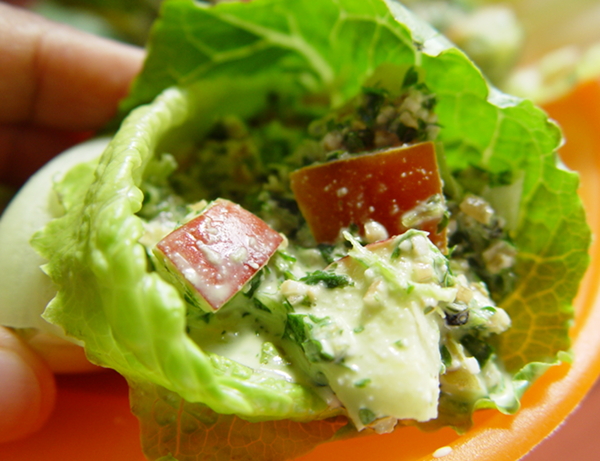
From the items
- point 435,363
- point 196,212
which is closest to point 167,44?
point 196,212

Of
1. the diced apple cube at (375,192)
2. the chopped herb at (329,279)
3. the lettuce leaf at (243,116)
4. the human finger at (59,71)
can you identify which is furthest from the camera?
the human finger at (59,71)

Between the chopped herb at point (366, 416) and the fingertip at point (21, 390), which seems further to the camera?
the fingertip at point (21, 390)

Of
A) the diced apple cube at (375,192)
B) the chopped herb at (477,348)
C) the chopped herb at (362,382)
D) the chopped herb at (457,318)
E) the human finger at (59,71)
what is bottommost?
the human finger at (59,71)

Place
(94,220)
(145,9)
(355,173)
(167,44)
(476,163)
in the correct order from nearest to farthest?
(94,220)
(355,173)
(476,163)
(167,44)
(145,9)

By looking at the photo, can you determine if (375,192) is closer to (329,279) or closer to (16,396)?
(329,279)

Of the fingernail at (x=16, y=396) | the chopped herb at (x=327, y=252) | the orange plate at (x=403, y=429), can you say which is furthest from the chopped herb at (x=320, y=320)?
the fingernail at (x=16, y=396)

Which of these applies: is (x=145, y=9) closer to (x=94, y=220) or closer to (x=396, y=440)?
(x=94, y=220)

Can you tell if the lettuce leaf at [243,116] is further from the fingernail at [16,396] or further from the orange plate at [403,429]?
the fingernail at [16,396]
